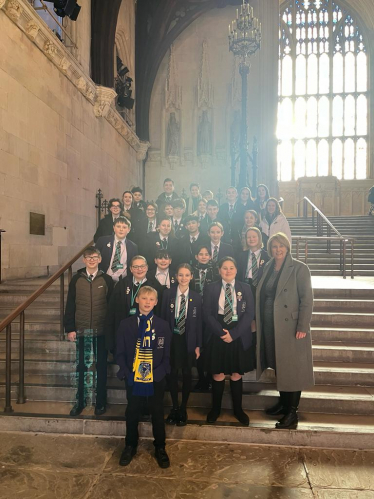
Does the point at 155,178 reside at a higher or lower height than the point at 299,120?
lower

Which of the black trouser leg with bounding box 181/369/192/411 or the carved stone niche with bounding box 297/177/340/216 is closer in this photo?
the black trouser leg with bounding box 181/369/192/411

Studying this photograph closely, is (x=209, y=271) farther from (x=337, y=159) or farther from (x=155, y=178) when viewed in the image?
(x=337, y=159)

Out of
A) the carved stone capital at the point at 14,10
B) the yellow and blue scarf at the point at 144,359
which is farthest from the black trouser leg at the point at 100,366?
the carved stone capital at the point at 14,10

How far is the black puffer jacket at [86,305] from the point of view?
154 inches

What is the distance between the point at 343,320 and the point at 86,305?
3366 mm

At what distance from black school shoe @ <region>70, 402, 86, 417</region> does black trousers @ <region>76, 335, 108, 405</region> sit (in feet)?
0.09

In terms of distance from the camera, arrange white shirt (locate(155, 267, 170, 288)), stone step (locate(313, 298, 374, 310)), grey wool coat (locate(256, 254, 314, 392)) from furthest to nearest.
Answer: stone step (locate(313, 298, 374, 310)) < white shirt (locate(155, 267, 170, 288)) < grey wool coat (locate(256, 254, 314, 392))

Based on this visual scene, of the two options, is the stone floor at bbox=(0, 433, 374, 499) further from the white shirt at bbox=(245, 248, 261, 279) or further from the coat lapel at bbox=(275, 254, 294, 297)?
the white shirt at bbox=(245, 248, 261, 279)

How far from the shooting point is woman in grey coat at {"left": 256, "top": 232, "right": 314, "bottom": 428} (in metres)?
3.61

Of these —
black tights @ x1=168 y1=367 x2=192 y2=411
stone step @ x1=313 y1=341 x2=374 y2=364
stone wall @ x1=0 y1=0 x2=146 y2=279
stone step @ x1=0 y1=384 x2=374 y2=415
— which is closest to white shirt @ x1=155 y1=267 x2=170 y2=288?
black tights @ x1=168 y1=367 x2=192 y2=411

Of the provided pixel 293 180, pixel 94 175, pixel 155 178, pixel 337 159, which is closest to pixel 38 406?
pixel 94 175

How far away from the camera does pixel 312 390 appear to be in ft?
14.0

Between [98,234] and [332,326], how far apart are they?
11.1ft

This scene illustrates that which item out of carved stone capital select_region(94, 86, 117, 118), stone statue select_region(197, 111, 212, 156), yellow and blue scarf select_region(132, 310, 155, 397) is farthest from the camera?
stone statue select_region(197, 111, 212, 156)
